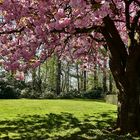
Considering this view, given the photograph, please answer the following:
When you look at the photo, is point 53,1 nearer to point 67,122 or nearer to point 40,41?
point 40,41

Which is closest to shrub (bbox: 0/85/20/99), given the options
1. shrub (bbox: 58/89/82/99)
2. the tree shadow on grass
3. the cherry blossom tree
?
shrub (bbox: 58/89/82/99)

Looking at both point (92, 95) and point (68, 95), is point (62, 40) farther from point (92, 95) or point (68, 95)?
point (92, 95)

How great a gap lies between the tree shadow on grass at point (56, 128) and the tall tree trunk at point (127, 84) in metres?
0.83

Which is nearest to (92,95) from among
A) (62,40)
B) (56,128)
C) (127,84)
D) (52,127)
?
(52,127)

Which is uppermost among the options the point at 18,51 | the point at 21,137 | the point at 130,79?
the point at 18,51

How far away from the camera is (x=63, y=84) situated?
84.8 meters

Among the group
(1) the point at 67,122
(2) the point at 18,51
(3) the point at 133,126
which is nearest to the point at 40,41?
(2) the point at 18,51

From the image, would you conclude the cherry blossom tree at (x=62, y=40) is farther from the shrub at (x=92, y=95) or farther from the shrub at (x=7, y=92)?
the shrub at (x=92, y=95)

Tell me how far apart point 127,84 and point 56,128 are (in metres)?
3.65

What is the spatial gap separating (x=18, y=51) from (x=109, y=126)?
17.5 ft

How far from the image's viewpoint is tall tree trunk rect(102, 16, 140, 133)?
15.5 m

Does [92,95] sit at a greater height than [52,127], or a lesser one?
greater

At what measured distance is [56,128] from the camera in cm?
1739

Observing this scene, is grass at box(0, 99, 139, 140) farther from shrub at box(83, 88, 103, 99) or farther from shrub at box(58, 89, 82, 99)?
shrub at box(83, 88, 103, 99)
